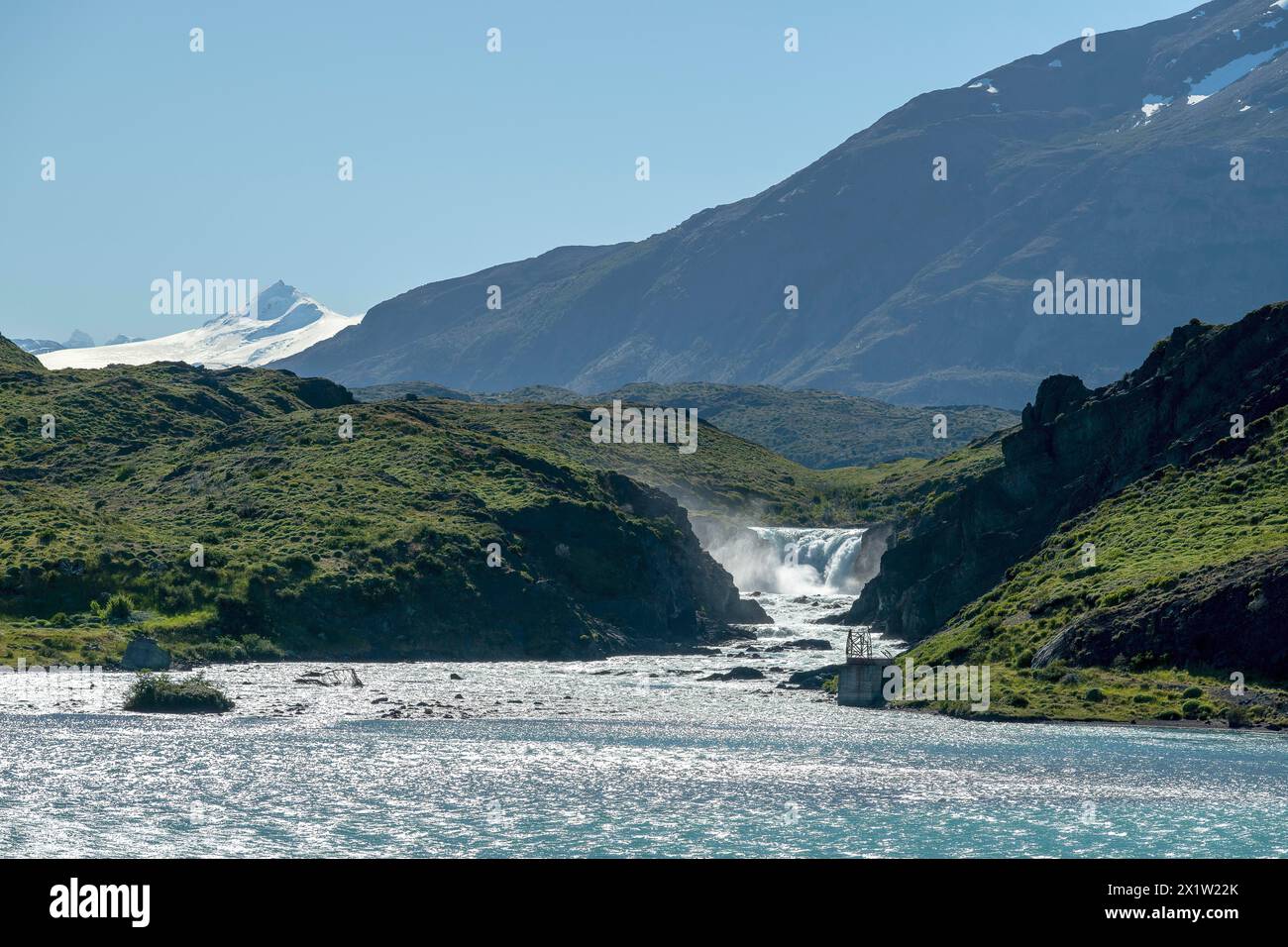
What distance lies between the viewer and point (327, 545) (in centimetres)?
14362

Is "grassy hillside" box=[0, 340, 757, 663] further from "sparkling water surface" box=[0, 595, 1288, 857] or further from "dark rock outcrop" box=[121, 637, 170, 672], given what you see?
"sparkling water surface" box=[0, 595, 1288, 857]

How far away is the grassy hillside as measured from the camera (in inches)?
4951

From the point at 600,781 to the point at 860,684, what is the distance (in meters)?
36.6

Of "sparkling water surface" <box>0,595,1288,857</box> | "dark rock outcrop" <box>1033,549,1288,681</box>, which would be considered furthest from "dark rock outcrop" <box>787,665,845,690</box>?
"dark rock outcrop" <box>1033,549,1288,681</box>

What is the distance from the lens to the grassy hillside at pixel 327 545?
12575cm

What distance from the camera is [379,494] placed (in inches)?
6412

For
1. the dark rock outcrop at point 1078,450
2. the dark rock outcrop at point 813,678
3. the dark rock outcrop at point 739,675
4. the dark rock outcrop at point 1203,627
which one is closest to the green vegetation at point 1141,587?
the dark rock outcrop at point 1203,627

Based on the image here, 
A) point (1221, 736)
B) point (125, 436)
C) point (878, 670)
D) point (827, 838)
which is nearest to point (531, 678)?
point (878, 670)

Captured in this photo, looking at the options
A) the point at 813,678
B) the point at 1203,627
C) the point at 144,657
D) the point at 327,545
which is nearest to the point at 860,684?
the point at 813,678

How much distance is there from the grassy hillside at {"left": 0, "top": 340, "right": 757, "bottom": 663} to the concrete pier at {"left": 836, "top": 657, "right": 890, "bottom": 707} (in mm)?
41541

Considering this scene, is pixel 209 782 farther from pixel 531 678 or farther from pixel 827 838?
pixel 531 678

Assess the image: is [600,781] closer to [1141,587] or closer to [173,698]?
[173,698]

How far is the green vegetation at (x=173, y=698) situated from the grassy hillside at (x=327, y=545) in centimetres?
2232
